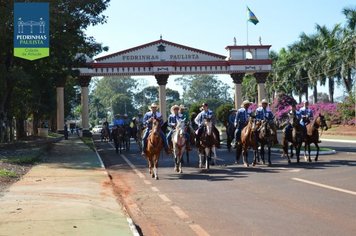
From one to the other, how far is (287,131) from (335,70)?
39.4 meters

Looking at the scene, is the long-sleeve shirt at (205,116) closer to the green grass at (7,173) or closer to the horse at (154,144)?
the horse at (154,144)

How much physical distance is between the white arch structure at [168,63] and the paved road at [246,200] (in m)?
33.8

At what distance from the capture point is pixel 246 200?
1123 cm

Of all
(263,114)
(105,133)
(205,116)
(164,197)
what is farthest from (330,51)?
(164,197)

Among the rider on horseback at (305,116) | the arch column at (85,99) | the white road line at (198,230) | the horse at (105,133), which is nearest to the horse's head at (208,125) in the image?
the rider on horseback at (305,116)

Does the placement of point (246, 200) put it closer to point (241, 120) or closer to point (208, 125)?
point (208, 125)

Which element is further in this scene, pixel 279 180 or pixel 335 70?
pixel 335 70

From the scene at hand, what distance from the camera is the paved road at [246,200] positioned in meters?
8.64

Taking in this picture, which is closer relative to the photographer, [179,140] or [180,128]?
[180,128]

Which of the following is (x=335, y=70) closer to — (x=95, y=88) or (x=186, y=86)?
(x=186, y=86)

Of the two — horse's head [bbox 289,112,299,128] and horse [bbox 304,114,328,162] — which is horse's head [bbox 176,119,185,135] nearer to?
horse's head [bbox 289,112,299,128]

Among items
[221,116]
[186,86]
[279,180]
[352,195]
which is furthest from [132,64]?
[186,86]

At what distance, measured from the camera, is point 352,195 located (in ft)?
36.9

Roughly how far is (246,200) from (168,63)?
40836 mm
